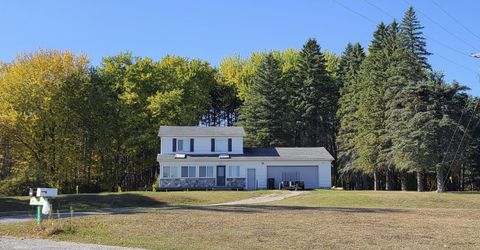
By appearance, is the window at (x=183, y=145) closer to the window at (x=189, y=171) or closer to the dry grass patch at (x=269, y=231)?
the window at (x=189, y=171)

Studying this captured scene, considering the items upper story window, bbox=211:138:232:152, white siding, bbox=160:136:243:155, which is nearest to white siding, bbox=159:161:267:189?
white siding, bbox=160:136:243:155

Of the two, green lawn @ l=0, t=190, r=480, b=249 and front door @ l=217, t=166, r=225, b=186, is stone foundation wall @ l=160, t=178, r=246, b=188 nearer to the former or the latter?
front door @ l=217, t=166, r=225, b=186

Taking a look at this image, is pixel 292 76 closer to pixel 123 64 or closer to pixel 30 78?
pixel 123 64

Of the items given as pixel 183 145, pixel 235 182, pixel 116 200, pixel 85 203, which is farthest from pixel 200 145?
pixel 85 203

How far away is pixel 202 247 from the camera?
14906 millimetres

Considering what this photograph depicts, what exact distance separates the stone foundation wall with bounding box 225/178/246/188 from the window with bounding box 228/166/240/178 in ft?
1.25

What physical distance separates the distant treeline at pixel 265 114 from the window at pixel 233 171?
13.2 metres

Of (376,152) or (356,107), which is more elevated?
(356,107)

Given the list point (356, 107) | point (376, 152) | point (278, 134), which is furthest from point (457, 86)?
point (278, 134)

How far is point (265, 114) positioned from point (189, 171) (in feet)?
55.8

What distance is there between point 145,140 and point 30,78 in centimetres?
1375

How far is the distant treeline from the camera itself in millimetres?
45875

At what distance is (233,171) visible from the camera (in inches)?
1989

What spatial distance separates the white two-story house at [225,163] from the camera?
50.0 m
